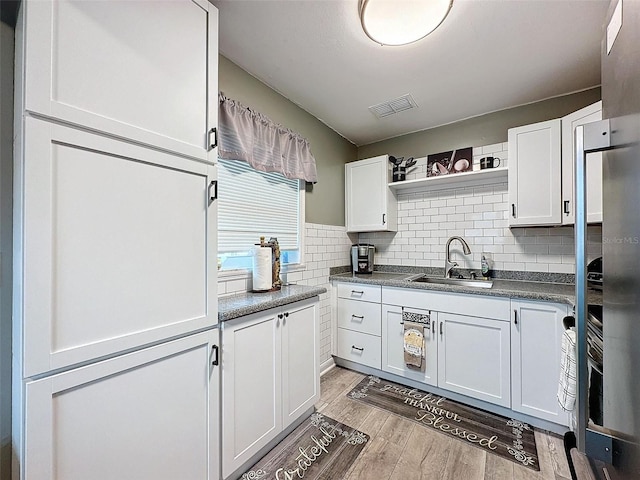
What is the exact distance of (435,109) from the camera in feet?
8.03

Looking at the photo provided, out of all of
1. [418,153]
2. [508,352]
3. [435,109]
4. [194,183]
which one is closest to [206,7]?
[194,183]

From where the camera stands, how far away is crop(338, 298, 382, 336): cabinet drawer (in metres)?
2.48

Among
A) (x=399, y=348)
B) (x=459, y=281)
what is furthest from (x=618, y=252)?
(x=459, y=281)

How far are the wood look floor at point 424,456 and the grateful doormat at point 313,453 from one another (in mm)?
64

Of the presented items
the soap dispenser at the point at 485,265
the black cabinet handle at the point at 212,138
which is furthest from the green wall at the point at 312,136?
the soap dispenser at the point at 485,265

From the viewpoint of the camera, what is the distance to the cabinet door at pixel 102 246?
80cm

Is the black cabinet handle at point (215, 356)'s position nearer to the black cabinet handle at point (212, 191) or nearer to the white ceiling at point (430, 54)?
the black cabinet handle at point (212, 191)

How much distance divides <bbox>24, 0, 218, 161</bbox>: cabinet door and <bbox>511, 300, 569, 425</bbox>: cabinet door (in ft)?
7.23

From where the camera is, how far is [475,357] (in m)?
2.03

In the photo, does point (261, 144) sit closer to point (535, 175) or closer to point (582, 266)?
point (582, 266)

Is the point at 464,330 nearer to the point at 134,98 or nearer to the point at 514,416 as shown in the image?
the point at 514,416

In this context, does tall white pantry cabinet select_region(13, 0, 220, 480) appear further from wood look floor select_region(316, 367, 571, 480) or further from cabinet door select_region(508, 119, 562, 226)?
cabinet door select_region(508, 119, 562, 226)

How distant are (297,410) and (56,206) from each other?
1705 mm

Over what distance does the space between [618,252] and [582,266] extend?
0.30ft
